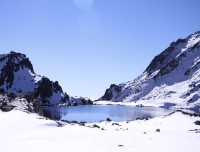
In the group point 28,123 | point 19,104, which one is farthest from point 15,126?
point 19,104

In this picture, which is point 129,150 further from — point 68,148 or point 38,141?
point 38,141

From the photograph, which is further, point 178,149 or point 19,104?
point 19,104

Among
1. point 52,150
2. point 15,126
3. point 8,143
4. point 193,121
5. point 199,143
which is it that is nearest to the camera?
point 52,150

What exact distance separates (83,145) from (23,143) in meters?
4.67

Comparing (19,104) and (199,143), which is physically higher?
(19,104)

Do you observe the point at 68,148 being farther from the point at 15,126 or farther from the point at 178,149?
the point at 15,126

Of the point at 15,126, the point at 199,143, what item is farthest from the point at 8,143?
the point at 199,143

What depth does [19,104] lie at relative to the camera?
2421 inches

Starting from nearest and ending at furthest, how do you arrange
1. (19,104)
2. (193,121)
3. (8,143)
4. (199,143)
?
(8,143) < (199,143) < (193,121) < (19,104)

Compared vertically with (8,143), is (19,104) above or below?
above

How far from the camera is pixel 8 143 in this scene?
23953 mm

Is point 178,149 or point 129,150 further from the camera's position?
point 178,149

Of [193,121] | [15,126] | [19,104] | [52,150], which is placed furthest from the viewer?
[19,104]

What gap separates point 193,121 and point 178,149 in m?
30.5
